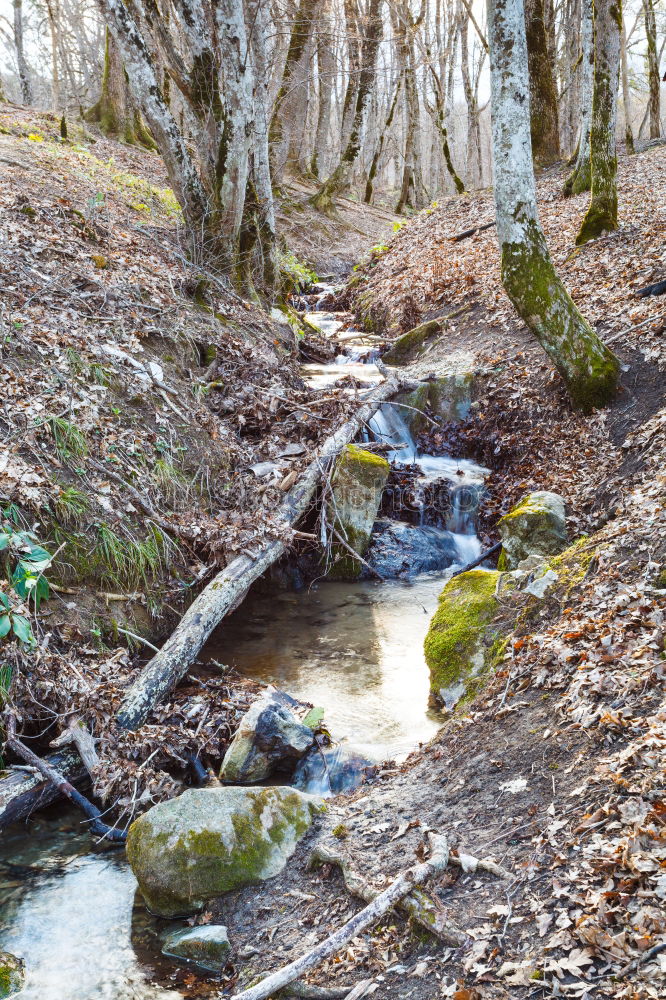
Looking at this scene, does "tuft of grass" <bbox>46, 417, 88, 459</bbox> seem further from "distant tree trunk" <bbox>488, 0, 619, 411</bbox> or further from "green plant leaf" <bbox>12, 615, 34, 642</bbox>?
"distant tree trunk" <bbox>488, 0, 619, 411</bbox>

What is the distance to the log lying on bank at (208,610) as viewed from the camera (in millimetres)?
5523

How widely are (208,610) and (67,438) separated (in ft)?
7.14

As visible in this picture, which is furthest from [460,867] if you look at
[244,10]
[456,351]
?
[244,10]

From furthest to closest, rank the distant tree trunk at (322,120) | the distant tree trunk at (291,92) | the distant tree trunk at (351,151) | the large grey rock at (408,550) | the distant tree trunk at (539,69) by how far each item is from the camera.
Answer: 1. the distant tree trunk at (322,120)
2. the distant tree trunk at (351,151)
3. the distant tree trunk at (291,92)
4. the distant tree trunk at (539,69)
5. the large grey rock at (408,550)

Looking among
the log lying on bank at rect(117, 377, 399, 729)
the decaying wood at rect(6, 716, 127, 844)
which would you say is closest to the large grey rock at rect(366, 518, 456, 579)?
the log lying on bank at rect(117, 377, 399, 729)

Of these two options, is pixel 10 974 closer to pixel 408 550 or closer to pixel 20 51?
pixel 408 550

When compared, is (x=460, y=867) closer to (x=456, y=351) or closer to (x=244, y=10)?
(x=456, y=351)

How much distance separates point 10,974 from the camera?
3779mm

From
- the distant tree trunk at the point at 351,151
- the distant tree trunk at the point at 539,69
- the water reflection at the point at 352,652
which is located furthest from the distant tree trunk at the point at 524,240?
the distant tree trunk at the point at 351,151

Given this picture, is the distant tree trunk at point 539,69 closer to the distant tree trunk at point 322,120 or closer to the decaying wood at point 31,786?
the distant tree trunk at point 322,120

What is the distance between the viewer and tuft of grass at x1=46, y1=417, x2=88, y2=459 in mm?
6531

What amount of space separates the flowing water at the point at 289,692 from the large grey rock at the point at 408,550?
0.14 feet

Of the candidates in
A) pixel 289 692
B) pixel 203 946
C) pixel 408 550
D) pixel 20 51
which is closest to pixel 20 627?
pixel 203 946

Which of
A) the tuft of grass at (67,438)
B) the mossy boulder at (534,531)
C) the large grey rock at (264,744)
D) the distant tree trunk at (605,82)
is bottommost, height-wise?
the large grey rock at (264,744)
